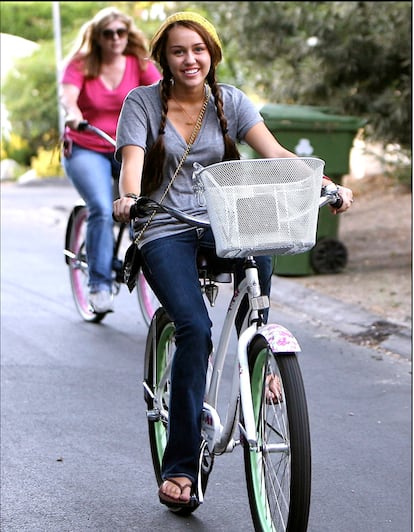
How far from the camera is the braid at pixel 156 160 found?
4410mm

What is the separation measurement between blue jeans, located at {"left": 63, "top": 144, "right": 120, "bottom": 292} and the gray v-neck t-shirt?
3334 mm

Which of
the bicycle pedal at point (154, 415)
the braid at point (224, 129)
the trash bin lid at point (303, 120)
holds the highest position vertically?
the braid at point (224, 129)

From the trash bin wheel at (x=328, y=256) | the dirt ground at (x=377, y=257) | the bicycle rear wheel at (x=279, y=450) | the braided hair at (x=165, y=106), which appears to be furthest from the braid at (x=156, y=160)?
the trash bin wheel at (x=328, y=256)

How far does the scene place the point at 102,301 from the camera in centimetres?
790

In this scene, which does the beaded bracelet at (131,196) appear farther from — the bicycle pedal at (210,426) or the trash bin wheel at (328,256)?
the trash bin wheel at (328,256)

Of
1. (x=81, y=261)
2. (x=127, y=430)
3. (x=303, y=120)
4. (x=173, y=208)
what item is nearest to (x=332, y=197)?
(x=173, y=208)

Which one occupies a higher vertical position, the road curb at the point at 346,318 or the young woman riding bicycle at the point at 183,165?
the young woman riding bicycle at the point at 183,165

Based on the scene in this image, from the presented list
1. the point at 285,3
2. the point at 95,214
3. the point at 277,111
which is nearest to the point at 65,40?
the point at 285,3

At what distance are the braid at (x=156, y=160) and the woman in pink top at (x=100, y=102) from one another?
131 inches

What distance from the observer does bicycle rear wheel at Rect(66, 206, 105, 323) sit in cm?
842

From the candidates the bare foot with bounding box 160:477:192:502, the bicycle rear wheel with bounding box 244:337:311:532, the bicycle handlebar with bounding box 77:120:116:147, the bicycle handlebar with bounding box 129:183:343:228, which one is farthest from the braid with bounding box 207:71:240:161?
the bicycle handlebar with bounding box 77:120:116:147

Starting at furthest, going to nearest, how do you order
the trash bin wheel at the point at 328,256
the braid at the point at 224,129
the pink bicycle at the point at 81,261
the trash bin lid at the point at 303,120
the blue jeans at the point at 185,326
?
the trash bin wheel at the point at 328,256
the trash bin lid at the point at 303,120
the pink bicycle at the point at 81,261
the braid at the point at 224,129
the blue jeans at the point at 185,326

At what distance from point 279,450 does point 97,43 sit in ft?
14.8

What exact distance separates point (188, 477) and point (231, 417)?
13.1 inches
